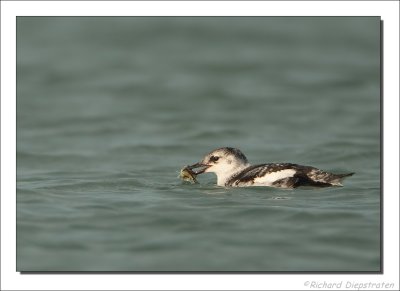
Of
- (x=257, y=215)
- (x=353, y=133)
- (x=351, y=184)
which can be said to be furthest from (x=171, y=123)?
(x=257, y=215)

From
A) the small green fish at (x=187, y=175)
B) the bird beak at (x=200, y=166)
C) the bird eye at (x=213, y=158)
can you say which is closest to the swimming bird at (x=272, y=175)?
the bird eye at (x=213, y=158)

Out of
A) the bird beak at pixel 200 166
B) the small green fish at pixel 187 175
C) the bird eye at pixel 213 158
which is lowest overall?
the small green fish at pixel 187 175

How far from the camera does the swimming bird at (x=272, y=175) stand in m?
14.4

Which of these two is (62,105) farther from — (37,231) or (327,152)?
(37,231)

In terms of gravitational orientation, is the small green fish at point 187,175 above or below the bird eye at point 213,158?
below

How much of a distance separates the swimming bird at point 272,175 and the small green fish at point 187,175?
38cm

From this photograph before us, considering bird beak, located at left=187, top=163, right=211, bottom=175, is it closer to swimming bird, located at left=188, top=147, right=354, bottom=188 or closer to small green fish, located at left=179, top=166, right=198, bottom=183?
small green fish, located at left=179, top=166, right=198, bottom=183

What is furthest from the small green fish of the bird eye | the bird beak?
the bird eye

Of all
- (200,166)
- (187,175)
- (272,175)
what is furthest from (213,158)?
(272,175)

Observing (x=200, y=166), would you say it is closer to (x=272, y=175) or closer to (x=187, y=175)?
(x=187, y=175)

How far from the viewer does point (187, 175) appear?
15703 mm

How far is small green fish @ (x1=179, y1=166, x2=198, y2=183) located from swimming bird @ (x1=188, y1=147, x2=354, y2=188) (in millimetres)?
381

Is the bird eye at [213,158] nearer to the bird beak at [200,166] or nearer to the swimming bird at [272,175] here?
the swimming bird at [272,175]

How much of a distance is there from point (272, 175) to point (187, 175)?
1.72 metres
